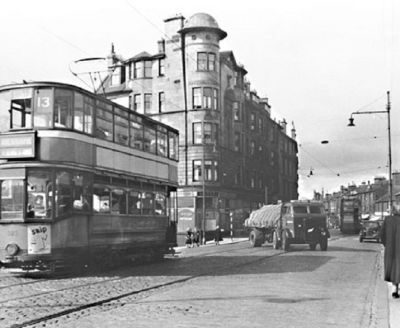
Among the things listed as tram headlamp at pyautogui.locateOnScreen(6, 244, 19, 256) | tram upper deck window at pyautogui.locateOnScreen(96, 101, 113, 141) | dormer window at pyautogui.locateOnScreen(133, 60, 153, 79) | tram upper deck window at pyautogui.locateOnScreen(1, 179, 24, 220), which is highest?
dormer window at pyautogui.locateOnScreen(133, 60, 153, 79)

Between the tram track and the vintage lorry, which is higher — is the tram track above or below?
below

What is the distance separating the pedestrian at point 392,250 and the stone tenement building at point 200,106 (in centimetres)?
3771

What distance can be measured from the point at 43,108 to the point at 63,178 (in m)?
2.01

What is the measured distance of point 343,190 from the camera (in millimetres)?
145000

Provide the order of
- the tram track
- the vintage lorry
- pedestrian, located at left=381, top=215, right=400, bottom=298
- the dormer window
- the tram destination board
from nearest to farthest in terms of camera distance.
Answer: the tram track < pedestrian, located at left=381, top=215, right=400, bottom=298 < the tram destination board < the vintage lorry < the dormer window

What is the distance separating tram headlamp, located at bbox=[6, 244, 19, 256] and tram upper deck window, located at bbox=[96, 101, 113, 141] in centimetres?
415

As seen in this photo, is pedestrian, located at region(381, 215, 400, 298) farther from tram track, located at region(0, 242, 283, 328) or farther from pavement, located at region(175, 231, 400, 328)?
tram track, located at region(0, 242, 283, 328)

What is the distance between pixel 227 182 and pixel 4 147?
39.4m

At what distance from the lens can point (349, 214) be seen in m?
63.2

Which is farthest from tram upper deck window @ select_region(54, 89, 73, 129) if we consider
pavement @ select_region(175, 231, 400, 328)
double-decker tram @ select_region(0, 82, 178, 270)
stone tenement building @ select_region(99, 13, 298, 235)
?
stone tenement building @ select_region(99, 13, 298, 235)

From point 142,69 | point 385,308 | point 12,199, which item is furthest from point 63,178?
point 142,69

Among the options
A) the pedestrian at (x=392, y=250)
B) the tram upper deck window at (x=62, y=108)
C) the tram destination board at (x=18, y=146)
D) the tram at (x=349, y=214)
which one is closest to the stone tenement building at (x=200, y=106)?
the tram at (x=349, y=214)

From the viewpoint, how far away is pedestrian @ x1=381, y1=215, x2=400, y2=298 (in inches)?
441

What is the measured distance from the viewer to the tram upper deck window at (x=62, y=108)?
54.8ft
